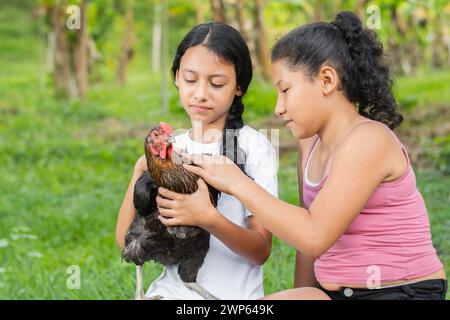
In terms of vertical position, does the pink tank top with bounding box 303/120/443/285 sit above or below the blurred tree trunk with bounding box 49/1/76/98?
below

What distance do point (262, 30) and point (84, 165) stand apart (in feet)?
19.1

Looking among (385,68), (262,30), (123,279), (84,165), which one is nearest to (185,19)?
(262,30)

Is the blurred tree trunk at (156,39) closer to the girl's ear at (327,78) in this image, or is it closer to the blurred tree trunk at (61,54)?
the blurred tree trunk at (61,54)

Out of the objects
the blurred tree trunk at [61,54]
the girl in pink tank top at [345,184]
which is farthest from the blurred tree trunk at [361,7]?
the girl in pink tank top at [345,184]

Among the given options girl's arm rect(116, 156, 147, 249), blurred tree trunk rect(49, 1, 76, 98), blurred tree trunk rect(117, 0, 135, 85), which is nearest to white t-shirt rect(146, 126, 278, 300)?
girl's arm rect(116, 156, 147, 249)

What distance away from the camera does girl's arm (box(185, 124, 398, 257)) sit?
2105mm

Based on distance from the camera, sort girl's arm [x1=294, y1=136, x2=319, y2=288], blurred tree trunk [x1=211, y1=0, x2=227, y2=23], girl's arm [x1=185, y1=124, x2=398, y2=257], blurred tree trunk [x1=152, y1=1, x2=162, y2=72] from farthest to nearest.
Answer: blurred tree trunk [x1=152, y1=1, x2=162, y2=72] → blurred tree trunk [x1=211, y1=0, x2=227, y2=23] → girl's arm [x1=294, y1=136, x2=319, y2=288] → girl's arm [x1=185, y1=124, x2=398, y2=257]

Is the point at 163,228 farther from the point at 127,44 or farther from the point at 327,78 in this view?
the point at 127,44

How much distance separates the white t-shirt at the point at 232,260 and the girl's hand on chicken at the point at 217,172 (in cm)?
28

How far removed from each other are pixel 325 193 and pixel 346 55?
434 mm

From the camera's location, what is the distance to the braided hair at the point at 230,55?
7.93 feet

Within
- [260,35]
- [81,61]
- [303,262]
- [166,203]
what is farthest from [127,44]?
[166,203]

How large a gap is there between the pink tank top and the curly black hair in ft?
0.89

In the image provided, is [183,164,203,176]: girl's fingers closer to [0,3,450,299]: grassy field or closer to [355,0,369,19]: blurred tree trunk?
[0,3,450,299]: grassy field
